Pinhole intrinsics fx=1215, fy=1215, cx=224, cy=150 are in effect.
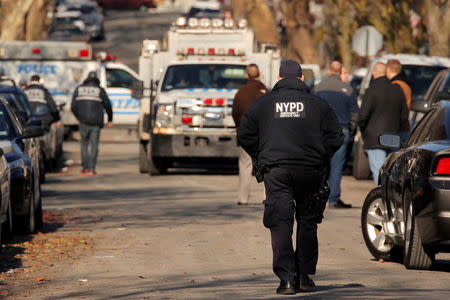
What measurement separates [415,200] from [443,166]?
39 centimetres

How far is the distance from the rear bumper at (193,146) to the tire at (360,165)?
2078mm

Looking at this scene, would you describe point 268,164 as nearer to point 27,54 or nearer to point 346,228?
point 346,228

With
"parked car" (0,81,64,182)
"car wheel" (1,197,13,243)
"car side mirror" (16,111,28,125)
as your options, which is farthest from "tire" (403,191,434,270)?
"car side mirror" (16,111,28,125)

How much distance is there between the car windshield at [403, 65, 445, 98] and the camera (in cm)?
2107

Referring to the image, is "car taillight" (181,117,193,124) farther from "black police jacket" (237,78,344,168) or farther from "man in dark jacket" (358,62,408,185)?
"black police jacket" (237,78,344,168)

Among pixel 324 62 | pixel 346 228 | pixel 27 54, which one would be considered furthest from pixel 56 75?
Answer: pixel 324 62

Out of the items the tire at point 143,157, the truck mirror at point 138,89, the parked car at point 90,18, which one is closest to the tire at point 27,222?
the truck mirror at point 138,89

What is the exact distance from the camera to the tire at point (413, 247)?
392 inches

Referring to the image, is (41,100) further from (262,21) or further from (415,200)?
(262,21)

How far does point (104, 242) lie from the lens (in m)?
12.5

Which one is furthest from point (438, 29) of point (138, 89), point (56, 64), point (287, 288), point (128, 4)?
point (128, 4)

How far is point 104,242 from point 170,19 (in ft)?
209

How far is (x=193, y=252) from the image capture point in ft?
38.1

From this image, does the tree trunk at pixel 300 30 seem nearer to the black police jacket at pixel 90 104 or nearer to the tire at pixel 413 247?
the black police jacket at pixel 90 104
